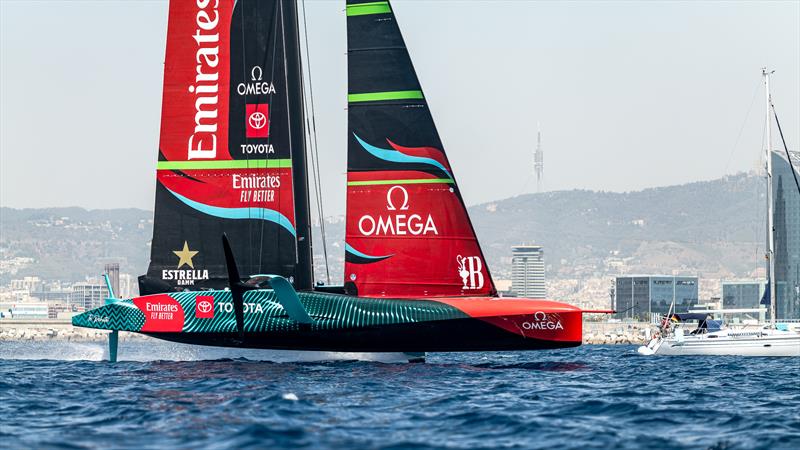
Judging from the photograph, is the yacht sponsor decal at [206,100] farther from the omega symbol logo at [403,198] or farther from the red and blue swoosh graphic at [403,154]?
the omega symbol logo at [403,198]

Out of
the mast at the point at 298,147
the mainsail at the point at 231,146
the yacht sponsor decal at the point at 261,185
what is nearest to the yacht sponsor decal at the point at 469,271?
the mast at the point at 298,147

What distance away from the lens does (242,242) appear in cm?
3412

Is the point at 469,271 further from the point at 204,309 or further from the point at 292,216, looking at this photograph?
the point at 204,309

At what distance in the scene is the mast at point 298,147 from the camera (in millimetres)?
34156

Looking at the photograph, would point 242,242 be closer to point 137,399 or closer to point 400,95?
point 400,95

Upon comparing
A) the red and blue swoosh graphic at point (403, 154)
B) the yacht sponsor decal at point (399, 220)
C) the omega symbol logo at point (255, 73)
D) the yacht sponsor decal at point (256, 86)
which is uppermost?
the omega symbol logo at point (255, 73)

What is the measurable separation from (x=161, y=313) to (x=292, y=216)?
14.4ft

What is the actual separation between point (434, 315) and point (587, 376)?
424 cm

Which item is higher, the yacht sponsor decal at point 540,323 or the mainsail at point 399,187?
the mainsail at point 399,187

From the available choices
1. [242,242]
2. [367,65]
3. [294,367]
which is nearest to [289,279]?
[242,242]

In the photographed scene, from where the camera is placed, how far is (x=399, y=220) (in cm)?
3284

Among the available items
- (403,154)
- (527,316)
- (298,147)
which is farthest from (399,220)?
(527,316)

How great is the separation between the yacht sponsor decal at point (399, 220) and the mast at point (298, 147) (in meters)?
2.31

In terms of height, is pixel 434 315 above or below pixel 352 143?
below
